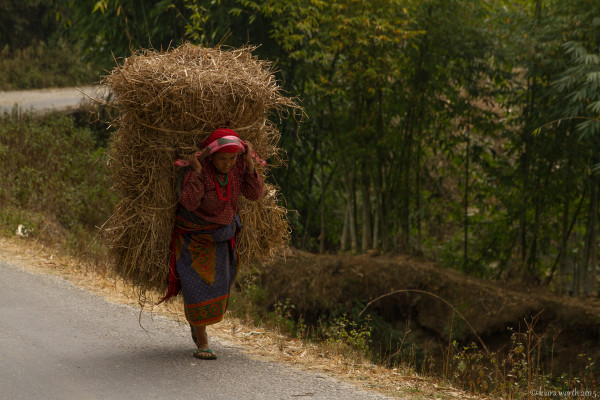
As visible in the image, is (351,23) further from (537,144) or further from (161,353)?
(161,353)

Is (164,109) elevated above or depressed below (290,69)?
below

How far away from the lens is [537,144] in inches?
405

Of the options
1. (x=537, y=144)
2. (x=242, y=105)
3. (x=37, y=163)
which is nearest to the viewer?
(x=242, y=105)

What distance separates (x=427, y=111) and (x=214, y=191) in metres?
7.06

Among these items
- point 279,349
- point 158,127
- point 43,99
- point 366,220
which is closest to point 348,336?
point 279,349

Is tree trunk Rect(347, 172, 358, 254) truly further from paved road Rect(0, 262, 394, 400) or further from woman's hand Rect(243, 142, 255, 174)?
woman's hand Rect(243, 142, 255, 174)

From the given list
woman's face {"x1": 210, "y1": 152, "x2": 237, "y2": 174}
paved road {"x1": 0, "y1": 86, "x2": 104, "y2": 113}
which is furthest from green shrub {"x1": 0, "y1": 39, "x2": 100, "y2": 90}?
woman's face {"x1": 210, "y1": 152, "x2": 237, "y2": 174}

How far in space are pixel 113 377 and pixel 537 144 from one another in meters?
7.89

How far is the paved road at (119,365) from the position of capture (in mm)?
4164

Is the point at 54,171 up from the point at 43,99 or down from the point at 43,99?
down

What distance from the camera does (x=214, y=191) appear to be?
181 inches

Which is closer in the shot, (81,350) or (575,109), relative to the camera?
(81,350)

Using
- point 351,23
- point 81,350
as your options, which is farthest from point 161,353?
A: point 351,23

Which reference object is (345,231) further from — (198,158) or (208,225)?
(198,158)
